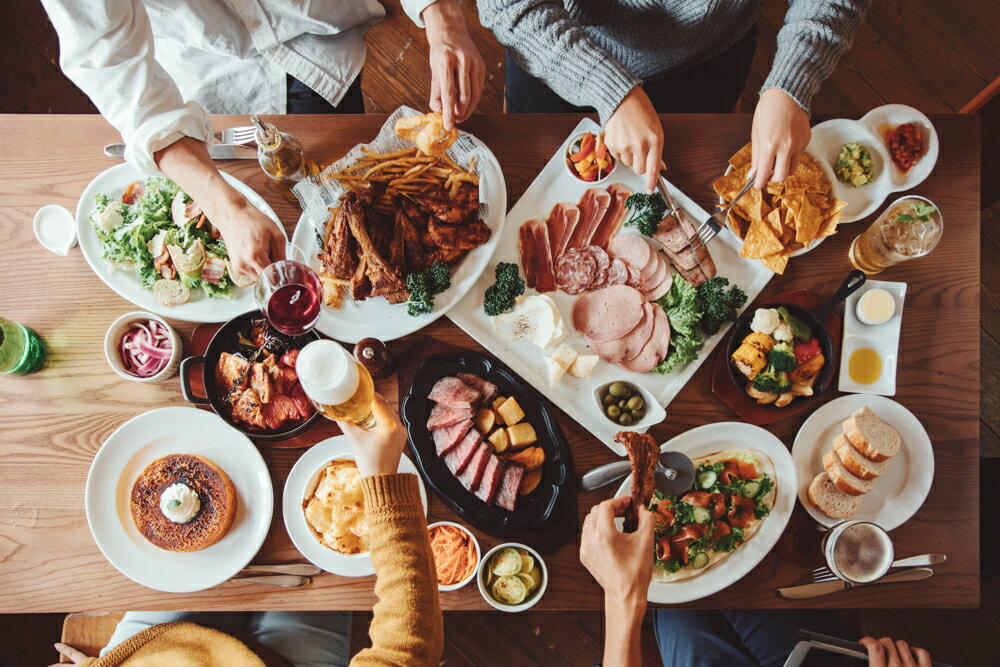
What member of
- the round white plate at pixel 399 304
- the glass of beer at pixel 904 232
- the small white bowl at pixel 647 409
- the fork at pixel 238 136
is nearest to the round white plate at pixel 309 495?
the round white plate at pixel 399 304

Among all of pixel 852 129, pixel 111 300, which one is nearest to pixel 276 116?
pixel 111 300

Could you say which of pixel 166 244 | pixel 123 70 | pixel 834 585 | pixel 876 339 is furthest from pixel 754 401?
pixel 123 70

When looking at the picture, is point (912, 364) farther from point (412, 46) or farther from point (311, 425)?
point (412, 46)

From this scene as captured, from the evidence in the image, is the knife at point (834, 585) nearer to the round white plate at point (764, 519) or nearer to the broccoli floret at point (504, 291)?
the round white plate at point (764, 519)

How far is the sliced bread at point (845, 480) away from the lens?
1.68 m

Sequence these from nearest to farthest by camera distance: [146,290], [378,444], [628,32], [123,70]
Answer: [378,444], [123,70], [146,290], [628,32]

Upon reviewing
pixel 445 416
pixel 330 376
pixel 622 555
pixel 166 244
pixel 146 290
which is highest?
pixel 622 555

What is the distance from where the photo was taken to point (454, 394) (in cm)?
176

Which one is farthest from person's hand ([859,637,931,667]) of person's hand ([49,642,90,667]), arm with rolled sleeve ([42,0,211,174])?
person's hand ([49,642,90,667])

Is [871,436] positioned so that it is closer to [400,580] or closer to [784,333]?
[784,333]

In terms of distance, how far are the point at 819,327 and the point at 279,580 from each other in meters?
1.73

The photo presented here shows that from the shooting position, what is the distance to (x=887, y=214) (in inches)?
70.1

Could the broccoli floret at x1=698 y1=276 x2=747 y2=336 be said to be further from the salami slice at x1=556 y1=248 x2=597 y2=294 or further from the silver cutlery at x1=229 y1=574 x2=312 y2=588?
the silver cutlery at x1=229 y1=574 x2=312 y2=588

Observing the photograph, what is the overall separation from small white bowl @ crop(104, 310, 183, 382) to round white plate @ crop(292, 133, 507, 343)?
43cm
